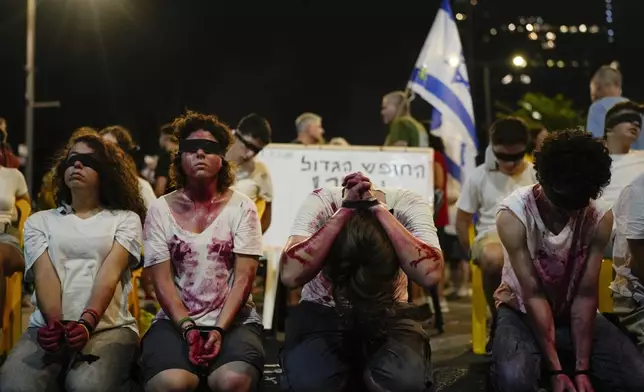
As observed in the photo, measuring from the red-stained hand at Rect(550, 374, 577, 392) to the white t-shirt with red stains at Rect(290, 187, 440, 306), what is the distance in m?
0.76

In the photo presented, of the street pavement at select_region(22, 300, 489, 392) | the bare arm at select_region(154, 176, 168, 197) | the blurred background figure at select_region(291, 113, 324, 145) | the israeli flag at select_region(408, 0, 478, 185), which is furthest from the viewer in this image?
the israeli flag at select_region(408, 0, 478, 185)

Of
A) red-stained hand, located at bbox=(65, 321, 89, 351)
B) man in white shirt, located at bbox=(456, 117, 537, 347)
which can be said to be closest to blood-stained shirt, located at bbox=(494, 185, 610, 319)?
man in white shirt, located at bbox=(456, 117, 537, 347)

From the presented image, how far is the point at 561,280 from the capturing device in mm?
3412

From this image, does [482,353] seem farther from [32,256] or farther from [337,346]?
[32,256]

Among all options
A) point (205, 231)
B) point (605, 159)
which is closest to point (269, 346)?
point (205, 231)

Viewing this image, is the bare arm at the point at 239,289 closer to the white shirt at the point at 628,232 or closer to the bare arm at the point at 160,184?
the white shirt at the point at 628,232

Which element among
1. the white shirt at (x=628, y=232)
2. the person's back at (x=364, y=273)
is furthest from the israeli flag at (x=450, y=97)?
the person's back at (x=364, y=273)

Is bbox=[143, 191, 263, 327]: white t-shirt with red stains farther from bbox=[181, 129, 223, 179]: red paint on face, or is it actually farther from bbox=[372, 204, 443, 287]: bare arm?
bbox=[372, 204, 443, 287]: bare arm

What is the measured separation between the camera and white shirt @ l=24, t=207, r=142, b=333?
11.3 ft

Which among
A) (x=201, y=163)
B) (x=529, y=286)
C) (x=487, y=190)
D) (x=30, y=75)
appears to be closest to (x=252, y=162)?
(x=487, y=190)

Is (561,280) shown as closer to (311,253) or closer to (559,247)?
(559,247)

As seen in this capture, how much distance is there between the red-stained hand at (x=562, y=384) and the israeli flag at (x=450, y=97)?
4.13 meters

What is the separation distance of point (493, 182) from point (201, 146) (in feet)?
6.91

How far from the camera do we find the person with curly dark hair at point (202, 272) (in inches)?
123
